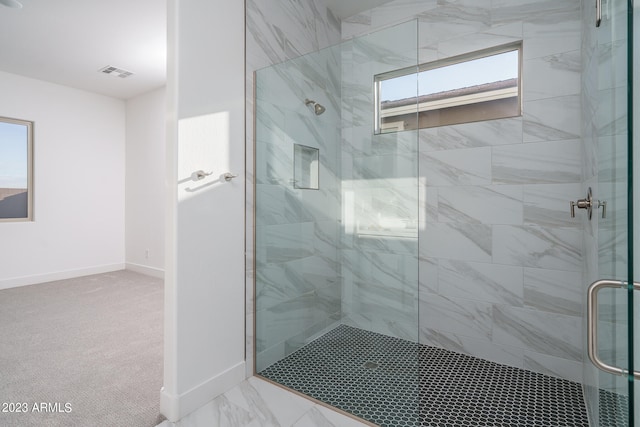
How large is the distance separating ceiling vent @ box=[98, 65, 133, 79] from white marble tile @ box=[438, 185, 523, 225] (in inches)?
151

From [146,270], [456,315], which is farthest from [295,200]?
[146,270]

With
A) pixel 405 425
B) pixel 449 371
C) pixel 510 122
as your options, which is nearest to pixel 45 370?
pixel 405 425

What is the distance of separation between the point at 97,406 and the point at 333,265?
142 cm

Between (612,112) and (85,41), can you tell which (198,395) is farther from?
(85,41)

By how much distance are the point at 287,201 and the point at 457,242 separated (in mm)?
1187

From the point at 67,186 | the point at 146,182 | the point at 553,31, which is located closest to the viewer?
the point at 553,31

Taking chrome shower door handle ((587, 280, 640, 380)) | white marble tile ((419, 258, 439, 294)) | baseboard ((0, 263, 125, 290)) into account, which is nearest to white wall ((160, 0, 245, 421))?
white marble tile ((419, 258, 439, 294))

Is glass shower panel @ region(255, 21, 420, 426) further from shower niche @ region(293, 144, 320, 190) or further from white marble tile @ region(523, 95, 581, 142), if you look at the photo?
white marble tile @ region(523, 95, 581, 142)

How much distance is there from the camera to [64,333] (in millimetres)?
2688

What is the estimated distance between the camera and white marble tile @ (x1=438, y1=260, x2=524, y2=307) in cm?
215

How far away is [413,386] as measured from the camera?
1690 millimetres

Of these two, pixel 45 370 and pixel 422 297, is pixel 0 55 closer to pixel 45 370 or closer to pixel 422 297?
pixel 45 370

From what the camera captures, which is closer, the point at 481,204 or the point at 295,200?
the point at 295,200

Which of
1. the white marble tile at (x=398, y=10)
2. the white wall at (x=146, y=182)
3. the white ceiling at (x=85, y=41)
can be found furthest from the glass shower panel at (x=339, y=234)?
the white wall at (x=146, y=182)
